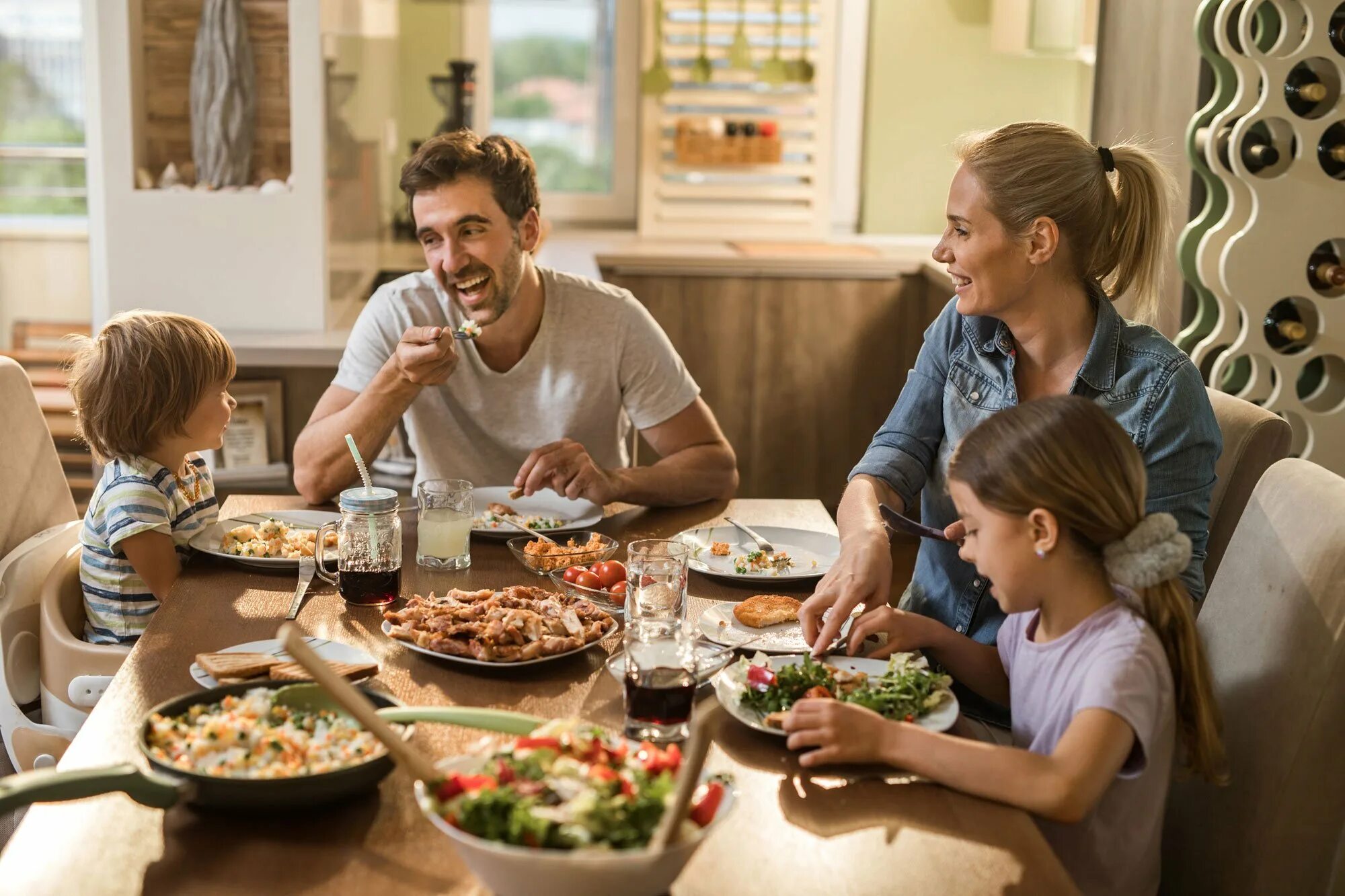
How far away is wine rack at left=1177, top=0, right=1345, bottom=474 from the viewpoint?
278 centimetres

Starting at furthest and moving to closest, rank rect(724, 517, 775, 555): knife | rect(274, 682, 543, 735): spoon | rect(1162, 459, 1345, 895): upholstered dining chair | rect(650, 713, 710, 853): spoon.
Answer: rect(724, 517, 775, 555): knife → rect(1162, 459, 1345, 895): upholstered dining chair → rect(274, 682, 543, 735): spoon → rect(650, 713, 710, 853): spoon

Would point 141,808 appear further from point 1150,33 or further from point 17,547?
point 1150,33

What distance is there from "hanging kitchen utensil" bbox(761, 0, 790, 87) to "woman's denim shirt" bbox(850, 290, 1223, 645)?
2.92 metres

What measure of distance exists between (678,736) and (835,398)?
136 inches

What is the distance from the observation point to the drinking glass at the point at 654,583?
1541mm

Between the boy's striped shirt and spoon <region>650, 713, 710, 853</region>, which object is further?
the boy's striped shirt

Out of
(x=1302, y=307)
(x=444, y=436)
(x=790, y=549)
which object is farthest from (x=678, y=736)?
(x=1302, y=307)

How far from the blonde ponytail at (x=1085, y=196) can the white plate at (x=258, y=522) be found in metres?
1.03

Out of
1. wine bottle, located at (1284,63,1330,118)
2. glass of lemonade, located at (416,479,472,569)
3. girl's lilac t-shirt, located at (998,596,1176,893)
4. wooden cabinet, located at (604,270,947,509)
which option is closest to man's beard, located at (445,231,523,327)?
glass of lemonade, located at (416,479,472,569)

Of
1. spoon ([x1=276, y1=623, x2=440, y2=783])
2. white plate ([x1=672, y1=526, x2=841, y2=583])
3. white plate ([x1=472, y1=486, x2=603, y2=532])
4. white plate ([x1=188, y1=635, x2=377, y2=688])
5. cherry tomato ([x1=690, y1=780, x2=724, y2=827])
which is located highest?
spoon ([x1=276, y1=623, x2=440, y2=783])

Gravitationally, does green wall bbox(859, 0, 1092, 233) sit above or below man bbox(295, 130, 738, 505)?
above

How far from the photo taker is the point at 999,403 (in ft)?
6.20

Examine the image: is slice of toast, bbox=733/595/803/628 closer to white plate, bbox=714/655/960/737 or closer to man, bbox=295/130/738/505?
white plate, bbox=714/655/960/737

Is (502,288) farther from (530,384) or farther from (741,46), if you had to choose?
(741,46)
